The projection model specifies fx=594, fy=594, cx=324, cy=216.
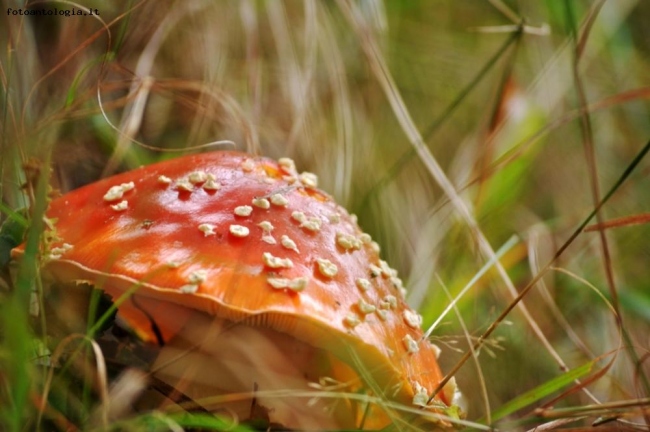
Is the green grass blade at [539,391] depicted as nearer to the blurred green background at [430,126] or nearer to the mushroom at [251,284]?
the mushroom at [251,284]

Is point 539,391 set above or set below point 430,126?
below

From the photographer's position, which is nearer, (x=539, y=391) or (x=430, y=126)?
(x=539, y=391)

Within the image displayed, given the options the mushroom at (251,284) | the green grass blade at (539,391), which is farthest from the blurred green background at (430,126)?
the green grass blade at (539,391)

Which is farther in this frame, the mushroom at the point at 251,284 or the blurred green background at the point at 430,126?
the blurred green background at the point at 430,126

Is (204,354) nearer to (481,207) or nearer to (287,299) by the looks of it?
(287,299)

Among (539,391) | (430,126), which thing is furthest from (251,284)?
(430,126)

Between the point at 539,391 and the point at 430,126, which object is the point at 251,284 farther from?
the point at 430,126

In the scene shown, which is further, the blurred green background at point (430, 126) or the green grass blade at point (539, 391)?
the blurred green background at point (430, 126)
